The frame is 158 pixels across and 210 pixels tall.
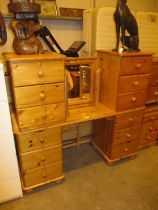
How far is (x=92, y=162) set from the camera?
200 cm

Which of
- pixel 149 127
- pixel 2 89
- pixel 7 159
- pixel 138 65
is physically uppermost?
pixel 138 65

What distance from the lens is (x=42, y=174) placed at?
160cm

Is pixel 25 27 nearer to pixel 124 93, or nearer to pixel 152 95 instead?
pixel 124 93

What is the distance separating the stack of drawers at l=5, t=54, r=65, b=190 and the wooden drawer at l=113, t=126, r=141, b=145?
61 cm

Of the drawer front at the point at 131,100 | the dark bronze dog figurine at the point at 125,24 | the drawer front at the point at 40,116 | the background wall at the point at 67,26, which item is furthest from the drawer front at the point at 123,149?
the background wall at the point at 67,26

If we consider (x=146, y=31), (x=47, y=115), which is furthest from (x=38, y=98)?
(x=146, y=31)

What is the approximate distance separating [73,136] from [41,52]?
1.22m

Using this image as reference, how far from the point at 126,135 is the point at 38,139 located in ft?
3.05

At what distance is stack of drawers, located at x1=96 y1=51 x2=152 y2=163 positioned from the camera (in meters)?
1.58

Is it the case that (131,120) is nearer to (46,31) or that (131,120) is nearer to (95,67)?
(95,67)

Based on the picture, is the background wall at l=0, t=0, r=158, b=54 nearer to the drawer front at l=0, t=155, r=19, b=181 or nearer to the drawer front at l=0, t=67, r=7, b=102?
the drawer front at l=0, t=67, r=7, b=102

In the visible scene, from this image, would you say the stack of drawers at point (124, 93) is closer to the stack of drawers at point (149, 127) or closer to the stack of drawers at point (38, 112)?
the stack of drawers at point (149, 127)

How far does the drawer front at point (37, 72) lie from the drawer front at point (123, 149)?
101cm

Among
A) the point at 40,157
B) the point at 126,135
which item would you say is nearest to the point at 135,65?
the point at 126,135
